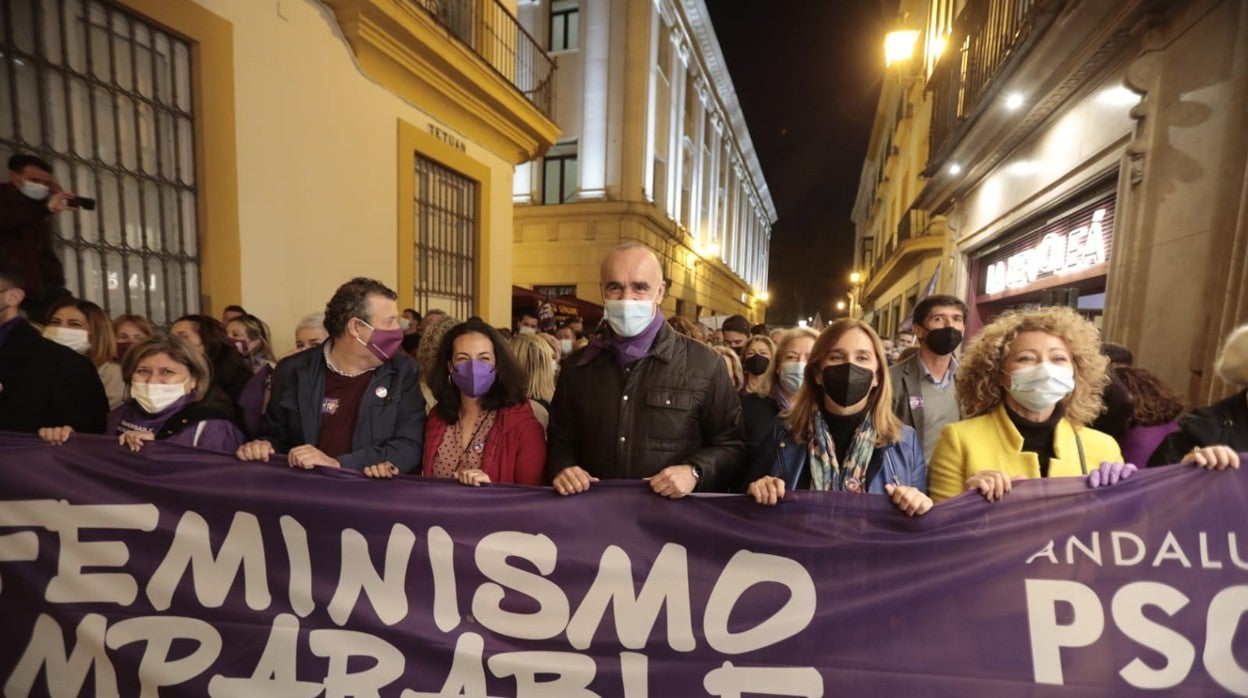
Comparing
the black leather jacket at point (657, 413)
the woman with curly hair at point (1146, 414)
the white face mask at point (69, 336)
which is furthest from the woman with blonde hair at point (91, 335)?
the woman with curly hair at point (1146, 414)

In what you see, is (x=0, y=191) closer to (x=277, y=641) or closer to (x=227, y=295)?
(x=227, y=295)

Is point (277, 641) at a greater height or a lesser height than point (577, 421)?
lesser

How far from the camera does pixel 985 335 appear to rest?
2258mm

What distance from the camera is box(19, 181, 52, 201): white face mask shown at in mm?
3328

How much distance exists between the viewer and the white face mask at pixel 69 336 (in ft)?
9.62

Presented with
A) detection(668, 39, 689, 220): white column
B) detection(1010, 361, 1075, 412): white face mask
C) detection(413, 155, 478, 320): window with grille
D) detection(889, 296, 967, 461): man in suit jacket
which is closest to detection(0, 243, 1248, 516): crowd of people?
detection(1010, 361, 1075, 412): white face mask

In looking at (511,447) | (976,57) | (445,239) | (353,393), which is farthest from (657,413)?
(976,57)

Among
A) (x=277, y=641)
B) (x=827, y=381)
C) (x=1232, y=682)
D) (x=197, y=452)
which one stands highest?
(x=827, y=381)

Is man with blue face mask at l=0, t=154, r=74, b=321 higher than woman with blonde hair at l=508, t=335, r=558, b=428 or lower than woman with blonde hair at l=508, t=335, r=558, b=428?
higher

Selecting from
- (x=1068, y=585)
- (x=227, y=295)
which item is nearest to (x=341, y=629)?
(x=1068, y=585)

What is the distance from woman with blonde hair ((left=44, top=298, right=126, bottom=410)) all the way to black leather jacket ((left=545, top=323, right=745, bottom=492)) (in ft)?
8.92

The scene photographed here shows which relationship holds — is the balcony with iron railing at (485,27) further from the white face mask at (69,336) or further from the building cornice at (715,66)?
the building cornice at (715,66)

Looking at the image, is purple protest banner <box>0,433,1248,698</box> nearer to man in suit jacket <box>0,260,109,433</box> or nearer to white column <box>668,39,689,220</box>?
man in suit jacket <box>0,260,109,433</box>

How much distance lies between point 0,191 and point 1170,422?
6051 mm
